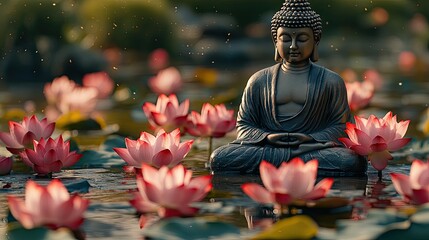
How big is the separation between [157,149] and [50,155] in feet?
1.93

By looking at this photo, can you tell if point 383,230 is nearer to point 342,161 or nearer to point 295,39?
point 342,161

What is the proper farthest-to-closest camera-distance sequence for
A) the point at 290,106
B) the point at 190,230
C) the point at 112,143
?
the point at 112,143, the point at 290,106, the point at 190,230

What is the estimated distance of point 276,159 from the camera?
5.83 metres

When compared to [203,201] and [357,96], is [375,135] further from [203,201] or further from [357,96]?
[357,96]

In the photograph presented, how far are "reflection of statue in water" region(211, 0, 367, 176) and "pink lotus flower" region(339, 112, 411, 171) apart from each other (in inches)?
18.3

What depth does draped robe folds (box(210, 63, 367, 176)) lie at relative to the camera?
576cm

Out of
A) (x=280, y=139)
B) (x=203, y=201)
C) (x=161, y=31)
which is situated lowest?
(x=203, y=201)

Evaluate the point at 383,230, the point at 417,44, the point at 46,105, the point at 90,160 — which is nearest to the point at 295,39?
the point at 90,160

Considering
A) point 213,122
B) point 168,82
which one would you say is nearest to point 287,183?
point 213,122

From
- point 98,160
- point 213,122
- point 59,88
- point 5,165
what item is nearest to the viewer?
point 5,165

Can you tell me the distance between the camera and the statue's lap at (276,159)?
5.72 m

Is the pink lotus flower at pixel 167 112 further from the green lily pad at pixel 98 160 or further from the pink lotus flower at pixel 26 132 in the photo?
the pink lotus flower at pixel 26 132

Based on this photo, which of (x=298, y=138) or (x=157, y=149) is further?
(x=298, y=138)

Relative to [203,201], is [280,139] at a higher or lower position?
higher
